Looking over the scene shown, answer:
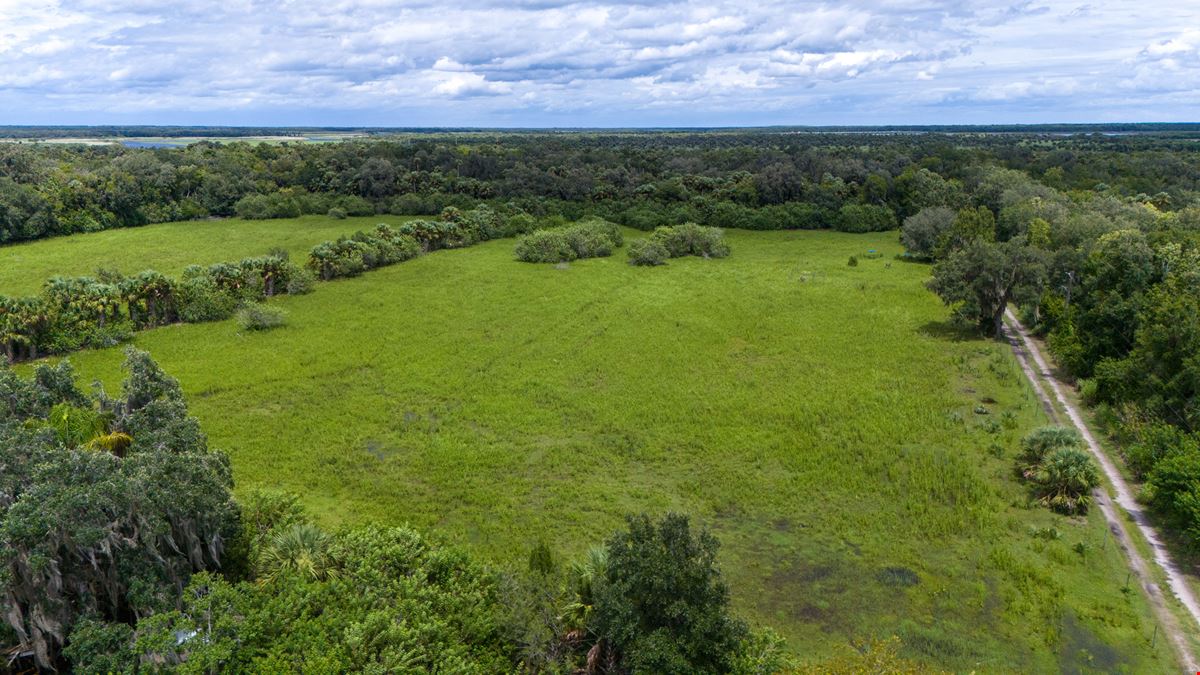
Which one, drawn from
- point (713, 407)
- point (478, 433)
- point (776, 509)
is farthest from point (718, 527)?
point (478, 433)

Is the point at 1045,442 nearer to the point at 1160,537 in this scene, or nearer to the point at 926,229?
the point at 1160,537

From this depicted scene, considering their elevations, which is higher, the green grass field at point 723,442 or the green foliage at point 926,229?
the green foliage at point 926,229

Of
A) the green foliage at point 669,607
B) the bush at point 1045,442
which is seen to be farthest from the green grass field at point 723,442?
the green foliage at point 669,607

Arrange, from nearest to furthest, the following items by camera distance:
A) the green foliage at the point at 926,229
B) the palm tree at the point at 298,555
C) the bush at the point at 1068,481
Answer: the palm tree at the point at 298,555
the bush at the point at 1068,481
the green foliage at the point at 926,229

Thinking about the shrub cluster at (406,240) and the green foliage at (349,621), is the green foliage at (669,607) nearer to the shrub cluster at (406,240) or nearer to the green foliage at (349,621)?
the green foliage at (349,621)

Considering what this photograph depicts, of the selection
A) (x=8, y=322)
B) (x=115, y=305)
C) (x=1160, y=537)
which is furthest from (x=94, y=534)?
(x=115, y=305)

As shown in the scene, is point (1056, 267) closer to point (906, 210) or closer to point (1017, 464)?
point (1017, 464)

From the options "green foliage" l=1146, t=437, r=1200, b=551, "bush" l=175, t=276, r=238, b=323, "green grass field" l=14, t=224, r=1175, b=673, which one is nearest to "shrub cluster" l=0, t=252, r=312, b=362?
"bush" l=175, t=276, r=238, b=323
